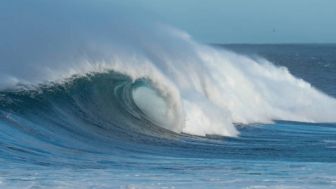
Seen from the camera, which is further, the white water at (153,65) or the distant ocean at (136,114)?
the white water at (153,65)

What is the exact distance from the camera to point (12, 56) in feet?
69.9

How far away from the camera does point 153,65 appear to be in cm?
2428

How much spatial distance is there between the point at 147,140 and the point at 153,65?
586 centimetres

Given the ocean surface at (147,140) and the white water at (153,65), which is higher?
the white water at (153,65)

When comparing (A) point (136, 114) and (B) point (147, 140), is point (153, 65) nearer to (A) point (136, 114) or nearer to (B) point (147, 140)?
(A) point (136, 114)

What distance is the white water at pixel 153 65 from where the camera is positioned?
70.5 feet

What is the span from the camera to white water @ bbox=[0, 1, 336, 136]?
846 inches

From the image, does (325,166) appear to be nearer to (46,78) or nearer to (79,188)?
(79,188)

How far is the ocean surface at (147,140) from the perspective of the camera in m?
12.9

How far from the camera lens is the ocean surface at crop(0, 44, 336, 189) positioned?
12.9m

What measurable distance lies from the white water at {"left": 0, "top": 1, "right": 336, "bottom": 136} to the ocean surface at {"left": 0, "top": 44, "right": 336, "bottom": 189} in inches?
3.6

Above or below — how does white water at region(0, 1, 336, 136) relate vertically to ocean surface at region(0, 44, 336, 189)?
above

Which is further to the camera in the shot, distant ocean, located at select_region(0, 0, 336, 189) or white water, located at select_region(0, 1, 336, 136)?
white water, located at select_region(0, 1, 336, 136)

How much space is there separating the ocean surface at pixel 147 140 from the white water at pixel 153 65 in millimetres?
91
